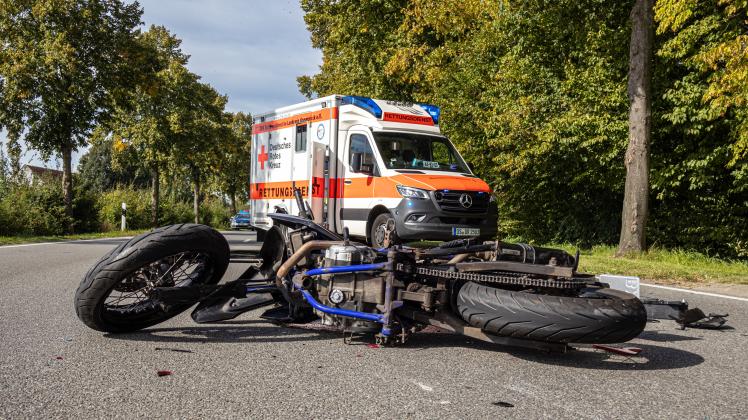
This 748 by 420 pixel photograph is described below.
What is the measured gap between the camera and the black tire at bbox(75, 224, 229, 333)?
4.29 metres

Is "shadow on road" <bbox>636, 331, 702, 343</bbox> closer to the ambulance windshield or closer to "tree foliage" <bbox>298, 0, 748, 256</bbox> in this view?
the ambulance windshield

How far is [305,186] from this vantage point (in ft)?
40.9

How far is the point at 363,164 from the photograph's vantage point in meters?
11.3

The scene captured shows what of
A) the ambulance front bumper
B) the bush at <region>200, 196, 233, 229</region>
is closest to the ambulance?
the ambulance front bumper

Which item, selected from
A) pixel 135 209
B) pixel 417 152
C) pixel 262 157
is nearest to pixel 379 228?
pixel 417 152

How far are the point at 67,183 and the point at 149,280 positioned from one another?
22.1 meters

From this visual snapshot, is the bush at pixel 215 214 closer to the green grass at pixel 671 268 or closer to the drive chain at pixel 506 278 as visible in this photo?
the green grass at pixel 671 268

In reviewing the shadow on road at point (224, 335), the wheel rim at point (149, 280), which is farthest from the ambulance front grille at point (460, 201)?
the wheel rim at point (149, 280)

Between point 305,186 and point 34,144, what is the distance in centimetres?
1579

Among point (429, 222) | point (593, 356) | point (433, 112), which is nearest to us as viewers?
point (593, 356)

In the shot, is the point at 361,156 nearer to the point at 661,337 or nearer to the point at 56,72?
the point at 661,337

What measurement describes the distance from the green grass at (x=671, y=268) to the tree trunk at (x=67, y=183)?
1949 cm

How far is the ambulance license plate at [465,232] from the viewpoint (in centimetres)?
1038

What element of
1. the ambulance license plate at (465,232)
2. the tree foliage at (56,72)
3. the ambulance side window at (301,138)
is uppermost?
the tree foliage at (56,72)
